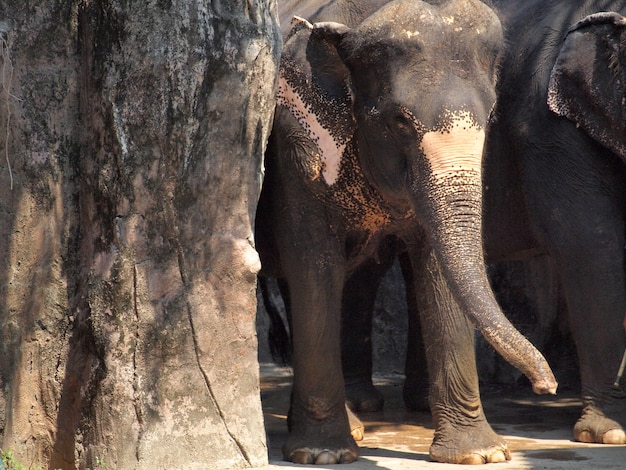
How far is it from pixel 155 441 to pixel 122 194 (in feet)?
2.75

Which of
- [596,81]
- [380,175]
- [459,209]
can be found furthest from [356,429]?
[596,81]

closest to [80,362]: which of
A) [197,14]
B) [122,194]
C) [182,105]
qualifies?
[122,194]

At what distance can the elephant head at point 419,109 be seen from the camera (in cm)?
483

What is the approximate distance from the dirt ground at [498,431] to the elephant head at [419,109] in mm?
865

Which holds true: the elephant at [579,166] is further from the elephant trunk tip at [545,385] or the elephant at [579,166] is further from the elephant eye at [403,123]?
the elephant trunk tip at [545,385]

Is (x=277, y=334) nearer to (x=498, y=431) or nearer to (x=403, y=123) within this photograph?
(x=498, y=431)

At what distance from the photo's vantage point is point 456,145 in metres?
4.89

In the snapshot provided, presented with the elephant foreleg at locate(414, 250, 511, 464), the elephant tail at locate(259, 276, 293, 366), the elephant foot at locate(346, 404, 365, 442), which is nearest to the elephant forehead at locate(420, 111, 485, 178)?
the elephant foreleg at locate(414, 250, 511, 464)

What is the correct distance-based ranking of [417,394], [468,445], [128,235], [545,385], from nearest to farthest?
[545,385] → [128,235] → [468,445] → [417,394]

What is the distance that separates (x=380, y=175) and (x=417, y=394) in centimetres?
176

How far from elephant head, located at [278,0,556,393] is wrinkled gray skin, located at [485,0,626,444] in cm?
81

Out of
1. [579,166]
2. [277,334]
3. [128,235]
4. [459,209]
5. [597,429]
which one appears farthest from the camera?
[277,334]

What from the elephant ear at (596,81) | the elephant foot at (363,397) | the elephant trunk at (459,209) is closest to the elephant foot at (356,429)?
the elephant foot at (363,397)

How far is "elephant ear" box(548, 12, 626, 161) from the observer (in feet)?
19.6
